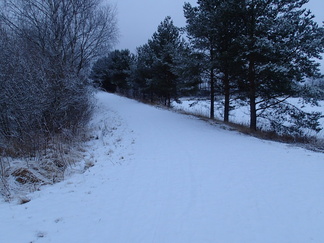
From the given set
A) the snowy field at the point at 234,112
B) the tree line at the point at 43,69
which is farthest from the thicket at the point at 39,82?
the snowy field at the point at 234,112

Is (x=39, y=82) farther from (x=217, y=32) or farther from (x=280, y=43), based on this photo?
(x=280, y=43)

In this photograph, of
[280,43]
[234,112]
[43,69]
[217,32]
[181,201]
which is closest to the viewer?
[181,201]

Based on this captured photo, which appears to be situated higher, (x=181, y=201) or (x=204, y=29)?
(x=204, y=29)

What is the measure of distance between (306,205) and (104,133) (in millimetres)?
6768

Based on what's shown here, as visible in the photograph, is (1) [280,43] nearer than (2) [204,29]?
Yes

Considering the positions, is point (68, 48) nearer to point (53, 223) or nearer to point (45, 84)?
point (45, 84)

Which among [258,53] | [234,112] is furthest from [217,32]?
[234,112]

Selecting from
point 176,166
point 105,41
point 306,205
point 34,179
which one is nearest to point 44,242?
point 34,179

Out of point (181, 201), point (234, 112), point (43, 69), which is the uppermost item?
point (43, 69)

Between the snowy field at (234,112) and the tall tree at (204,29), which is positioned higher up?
the tall tree at (204,29)

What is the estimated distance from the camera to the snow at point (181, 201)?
7.95ft

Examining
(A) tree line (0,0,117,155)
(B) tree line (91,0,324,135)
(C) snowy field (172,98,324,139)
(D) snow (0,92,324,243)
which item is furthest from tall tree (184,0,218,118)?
(A) tree line (0,0,117,155)

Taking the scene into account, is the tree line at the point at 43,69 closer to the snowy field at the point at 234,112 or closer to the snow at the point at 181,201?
the snow at the point at 181,201

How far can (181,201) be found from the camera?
10.2 feet
